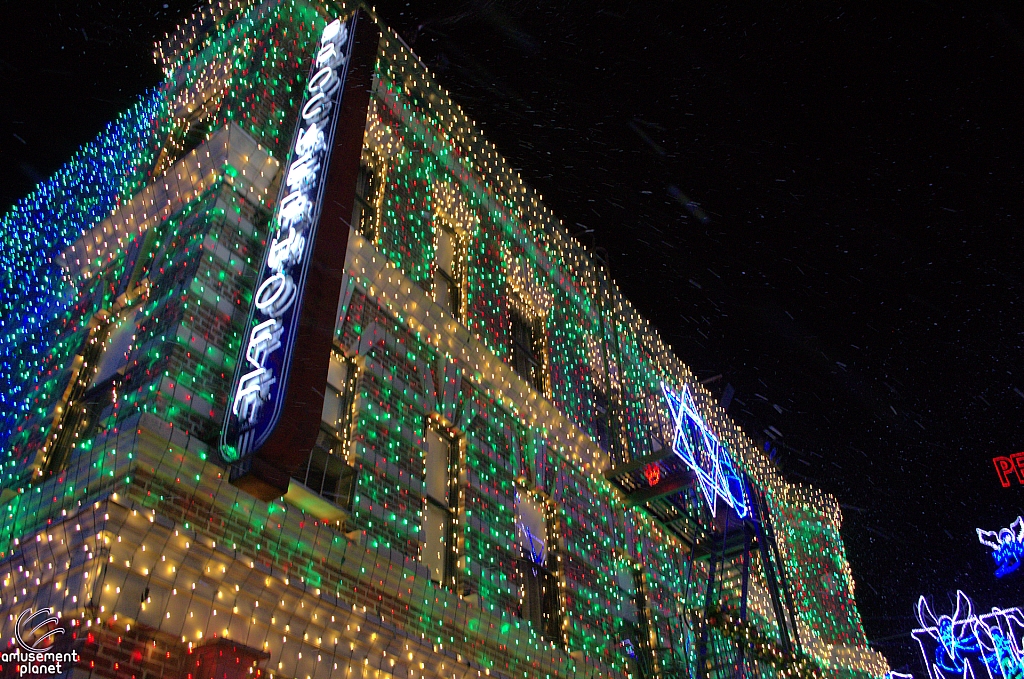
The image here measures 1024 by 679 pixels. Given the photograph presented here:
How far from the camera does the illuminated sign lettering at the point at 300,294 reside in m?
6.23

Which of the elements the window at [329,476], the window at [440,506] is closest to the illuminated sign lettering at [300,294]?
the window at [329,476]

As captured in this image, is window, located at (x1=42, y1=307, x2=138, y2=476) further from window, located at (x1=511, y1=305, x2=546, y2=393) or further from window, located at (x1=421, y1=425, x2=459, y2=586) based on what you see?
window, located at (x1=511, y1=305, x2=546, y2=393)

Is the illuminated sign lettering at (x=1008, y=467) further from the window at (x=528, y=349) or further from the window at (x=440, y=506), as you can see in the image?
the window at (x=440, y=506)

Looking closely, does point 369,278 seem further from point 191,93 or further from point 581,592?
point 581,592

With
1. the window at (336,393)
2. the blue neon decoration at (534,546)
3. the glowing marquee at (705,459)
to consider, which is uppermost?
the glowing marquee at (705,459)

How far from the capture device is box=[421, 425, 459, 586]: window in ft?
28.6

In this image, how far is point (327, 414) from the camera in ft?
27.1

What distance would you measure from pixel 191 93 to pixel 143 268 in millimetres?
3374

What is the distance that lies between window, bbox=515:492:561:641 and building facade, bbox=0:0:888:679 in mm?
47

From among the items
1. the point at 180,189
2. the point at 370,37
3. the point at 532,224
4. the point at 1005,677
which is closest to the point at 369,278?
the point at 180,189

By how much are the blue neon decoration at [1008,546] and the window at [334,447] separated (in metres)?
21.2

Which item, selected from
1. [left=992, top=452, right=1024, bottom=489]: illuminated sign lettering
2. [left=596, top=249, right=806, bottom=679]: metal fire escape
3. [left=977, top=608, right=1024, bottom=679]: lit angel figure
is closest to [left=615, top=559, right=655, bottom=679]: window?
[left=596, top=249, right=806, bottom=679]: metal fire escape

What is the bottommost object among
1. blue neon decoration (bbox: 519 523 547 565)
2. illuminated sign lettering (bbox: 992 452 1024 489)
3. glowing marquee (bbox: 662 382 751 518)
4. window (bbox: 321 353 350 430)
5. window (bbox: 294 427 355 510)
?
window (bbox: 294 427 355 510)

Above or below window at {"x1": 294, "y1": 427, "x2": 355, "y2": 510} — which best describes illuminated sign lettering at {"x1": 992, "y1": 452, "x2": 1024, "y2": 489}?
above
